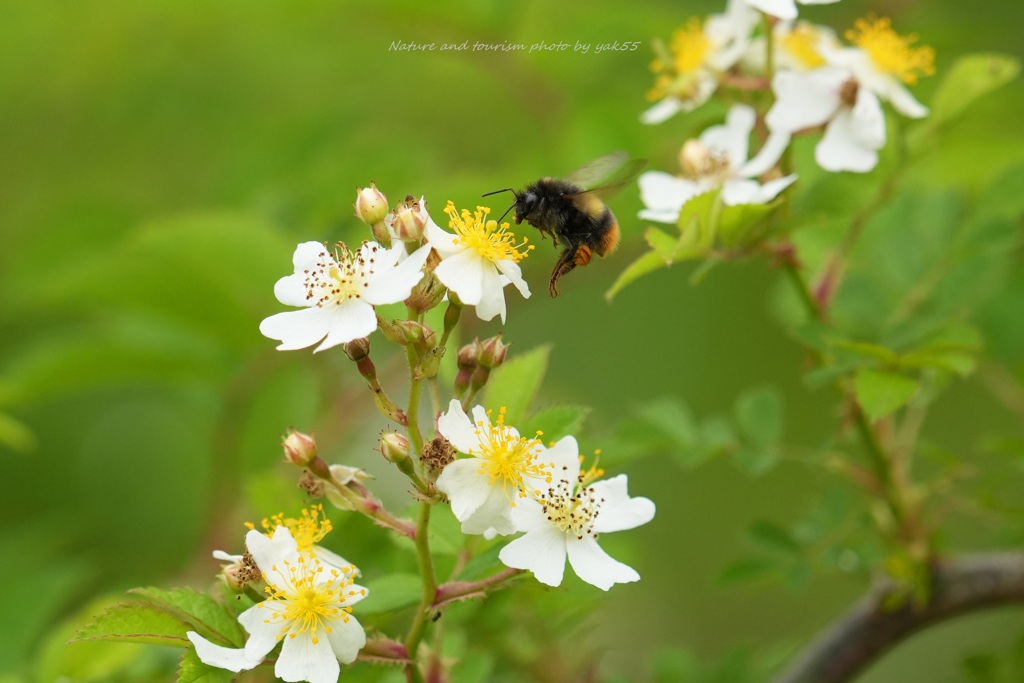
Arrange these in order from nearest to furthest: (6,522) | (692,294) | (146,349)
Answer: (146,349) → (6,522) → (692,294)

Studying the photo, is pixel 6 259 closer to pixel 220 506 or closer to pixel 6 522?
pixel 6 522

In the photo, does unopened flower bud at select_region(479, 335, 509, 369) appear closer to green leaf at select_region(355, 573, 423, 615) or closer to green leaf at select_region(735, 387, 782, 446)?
green leaf at select_region(355, 573, 423, 615)

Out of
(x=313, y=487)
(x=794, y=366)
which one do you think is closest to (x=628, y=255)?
(x=313, y=487)

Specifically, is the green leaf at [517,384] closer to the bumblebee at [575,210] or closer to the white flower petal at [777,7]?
the bumblebee at [575,210]

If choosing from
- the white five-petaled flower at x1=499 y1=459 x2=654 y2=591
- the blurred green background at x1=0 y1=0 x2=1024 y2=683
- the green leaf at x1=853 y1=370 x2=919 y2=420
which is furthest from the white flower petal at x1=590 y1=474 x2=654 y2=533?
the green leaf at x1=853 y1=370 x2=919 y2=420

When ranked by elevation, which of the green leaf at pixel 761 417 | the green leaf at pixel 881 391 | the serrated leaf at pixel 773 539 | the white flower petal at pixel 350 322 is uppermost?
the white flower petal at pixel 350 322

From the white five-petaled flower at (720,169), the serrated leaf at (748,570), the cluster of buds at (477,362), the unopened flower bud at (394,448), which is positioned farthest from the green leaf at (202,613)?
the serrated leaf at (748,570)
